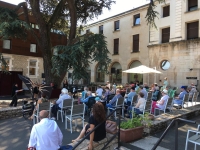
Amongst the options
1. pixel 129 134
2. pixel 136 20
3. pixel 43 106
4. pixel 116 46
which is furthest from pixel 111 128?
pixel 116 46

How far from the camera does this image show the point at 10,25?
34.4 feet

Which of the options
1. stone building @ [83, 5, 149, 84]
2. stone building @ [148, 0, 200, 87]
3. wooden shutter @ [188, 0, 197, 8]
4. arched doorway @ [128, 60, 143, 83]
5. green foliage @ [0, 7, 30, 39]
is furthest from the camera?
arched doorway @ [128, 60, 143, 83]

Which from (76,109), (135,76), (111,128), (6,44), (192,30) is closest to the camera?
(111,128)

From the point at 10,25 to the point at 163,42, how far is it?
52.1 feet

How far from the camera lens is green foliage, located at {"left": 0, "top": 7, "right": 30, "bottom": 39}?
10461mm

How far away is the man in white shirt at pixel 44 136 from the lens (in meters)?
3.18

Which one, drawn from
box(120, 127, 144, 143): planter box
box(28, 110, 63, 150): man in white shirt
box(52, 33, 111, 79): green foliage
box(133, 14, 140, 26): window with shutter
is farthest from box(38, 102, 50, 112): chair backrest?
box(133, 14, 140, 26): window with shutter

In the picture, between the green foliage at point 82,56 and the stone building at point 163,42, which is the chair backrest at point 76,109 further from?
the stone building at point 163,42

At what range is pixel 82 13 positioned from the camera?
47.3 ft

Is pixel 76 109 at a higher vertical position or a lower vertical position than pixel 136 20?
lower

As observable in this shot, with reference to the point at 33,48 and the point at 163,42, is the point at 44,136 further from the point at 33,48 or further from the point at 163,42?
the point at 33,48

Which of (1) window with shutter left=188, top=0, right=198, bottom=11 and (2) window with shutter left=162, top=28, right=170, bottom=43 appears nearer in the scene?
(1) window with shutter left=188, top=0, right=198, bottom=11

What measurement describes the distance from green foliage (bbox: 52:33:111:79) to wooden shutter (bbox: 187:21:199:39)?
39.1 feet

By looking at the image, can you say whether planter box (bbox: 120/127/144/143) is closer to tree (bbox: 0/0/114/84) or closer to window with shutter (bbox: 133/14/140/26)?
tree (bbox: 0/0/114/84)
